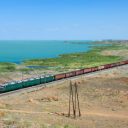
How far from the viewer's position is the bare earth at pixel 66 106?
4003 cm

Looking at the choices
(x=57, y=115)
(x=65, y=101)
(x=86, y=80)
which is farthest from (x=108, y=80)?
(x=57, y=115)

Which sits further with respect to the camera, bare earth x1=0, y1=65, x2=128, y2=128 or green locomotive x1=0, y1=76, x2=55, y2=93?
green locomotive x1=0, y1=76, x2=55, y2=93

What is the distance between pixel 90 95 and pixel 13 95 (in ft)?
50.6

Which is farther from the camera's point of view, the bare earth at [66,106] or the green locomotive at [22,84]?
the green locomotive at [22,84]

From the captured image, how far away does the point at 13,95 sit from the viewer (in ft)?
200

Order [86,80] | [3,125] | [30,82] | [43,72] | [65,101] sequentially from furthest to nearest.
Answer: [43,72] < [86,80] < [30,82] < [65,101] < [3,125]

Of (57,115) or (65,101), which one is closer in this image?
(57,115)

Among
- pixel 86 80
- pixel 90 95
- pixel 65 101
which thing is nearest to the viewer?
pixel 65 101

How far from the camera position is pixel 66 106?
55812 mm

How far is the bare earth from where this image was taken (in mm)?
40025

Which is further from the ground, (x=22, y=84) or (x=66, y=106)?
(x=22, y=84)

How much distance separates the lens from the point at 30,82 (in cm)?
7288

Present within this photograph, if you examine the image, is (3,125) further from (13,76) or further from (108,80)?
(13,76)

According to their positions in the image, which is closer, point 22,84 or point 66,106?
point 66,106
